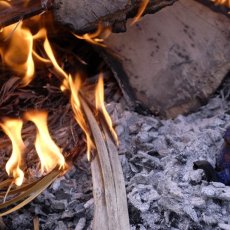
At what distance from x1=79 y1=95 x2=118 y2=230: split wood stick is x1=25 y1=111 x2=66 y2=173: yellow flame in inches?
7.2

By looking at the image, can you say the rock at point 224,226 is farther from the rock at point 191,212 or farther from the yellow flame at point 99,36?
the yellow flame at point 99,36

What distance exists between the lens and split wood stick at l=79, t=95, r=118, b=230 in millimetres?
1793

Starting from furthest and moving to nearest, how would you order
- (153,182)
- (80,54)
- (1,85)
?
(80,54), (1,85), (153,182)

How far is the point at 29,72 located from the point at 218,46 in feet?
3.53

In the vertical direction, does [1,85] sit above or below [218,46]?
below

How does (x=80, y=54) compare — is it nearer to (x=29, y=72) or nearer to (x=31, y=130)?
(x=29, y=72)

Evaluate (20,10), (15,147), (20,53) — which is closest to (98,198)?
(15,147)

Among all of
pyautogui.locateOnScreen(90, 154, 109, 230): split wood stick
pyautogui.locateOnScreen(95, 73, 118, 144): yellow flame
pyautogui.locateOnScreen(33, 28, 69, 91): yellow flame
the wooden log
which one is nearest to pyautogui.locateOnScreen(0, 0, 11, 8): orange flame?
the wooden log

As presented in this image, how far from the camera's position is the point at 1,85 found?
103 inches

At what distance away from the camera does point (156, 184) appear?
197 centimetres

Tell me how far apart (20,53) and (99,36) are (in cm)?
45

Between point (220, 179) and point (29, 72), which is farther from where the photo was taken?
point (29, 72)

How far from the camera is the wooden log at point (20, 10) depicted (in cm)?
210

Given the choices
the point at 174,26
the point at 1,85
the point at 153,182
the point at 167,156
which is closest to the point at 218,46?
the point at 174,26
